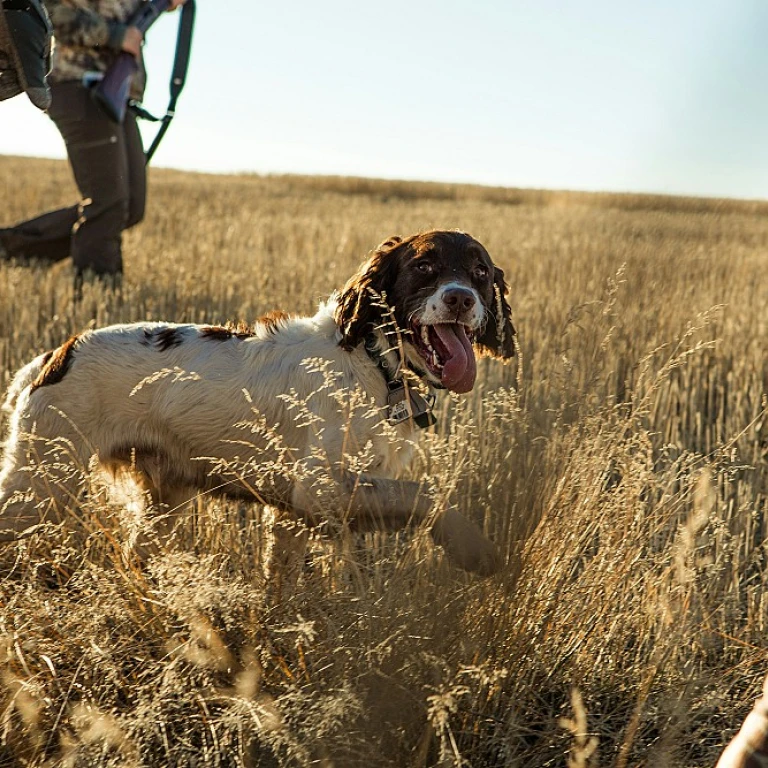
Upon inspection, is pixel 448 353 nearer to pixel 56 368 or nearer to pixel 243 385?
pixel 243 385

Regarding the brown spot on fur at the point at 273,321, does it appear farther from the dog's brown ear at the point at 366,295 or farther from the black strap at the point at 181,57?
the black strap at the point at 181,57

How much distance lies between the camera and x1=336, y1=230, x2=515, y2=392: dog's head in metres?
2.77

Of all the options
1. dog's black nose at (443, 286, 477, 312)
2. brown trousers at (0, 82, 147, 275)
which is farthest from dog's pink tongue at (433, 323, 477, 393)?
brown trousers at (0, 82, 147, 275)

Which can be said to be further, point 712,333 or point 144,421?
point 712,333

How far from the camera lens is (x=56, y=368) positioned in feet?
9.62

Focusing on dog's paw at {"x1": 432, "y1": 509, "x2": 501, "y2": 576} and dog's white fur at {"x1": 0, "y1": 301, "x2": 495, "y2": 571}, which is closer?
dog's paw at {"x1": 432, "y1": 509, "x2": 501, "y2": 576}

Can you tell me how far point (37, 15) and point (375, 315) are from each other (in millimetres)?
1328

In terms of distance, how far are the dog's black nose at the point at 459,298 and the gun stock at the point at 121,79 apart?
369 centimetres

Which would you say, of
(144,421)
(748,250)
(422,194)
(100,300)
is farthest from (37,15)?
(422,194)

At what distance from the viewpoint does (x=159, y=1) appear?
229 inches

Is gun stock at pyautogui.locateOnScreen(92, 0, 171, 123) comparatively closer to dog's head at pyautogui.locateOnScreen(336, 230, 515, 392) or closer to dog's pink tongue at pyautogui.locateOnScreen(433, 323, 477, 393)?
dog's head at pyautogui.locateOnScreen(336, 230, 515, 392)

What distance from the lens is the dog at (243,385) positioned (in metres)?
2.82

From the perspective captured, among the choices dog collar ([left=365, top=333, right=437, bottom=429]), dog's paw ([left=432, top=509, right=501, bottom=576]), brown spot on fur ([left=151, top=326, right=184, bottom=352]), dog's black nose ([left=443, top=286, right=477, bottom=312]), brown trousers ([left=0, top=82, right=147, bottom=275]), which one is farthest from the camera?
brown trousers ([left=0, top=82, right=147, bottom=275])

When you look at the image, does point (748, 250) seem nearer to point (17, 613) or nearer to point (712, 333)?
point (712, 333)
